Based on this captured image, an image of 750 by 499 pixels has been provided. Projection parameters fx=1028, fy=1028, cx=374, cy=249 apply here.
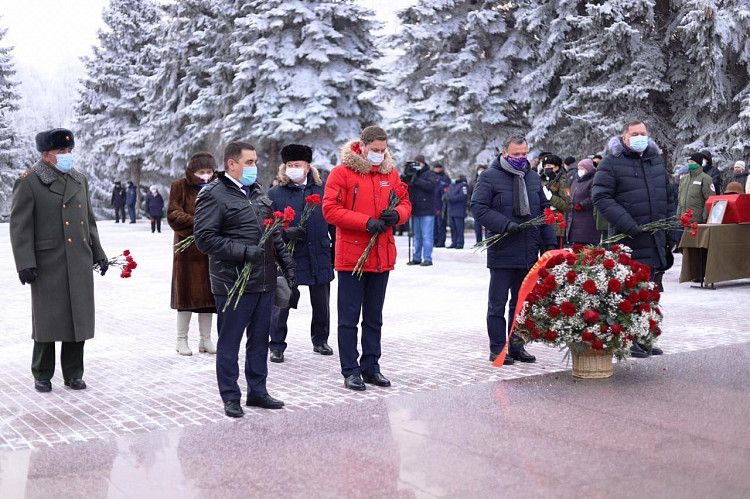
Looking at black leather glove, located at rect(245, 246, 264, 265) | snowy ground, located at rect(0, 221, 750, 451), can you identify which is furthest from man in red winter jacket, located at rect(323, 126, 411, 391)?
black leather glove, located at rect(245, 246, 264, 265)

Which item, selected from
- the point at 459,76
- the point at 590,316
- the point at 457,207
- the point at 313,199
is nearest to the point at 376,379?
the point at 313,199

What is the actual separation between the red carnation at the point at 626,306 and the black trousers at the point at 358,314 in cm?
175

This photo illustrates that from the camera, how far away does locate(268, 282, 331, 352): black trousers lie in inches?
361

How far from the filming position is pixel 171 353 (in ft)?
31.5

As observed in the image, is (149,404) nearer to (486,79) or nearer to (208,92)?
(486,79)

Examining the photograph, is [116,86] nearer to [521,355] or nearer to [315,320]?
[315,320]

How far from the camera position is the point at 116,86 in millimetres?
52688

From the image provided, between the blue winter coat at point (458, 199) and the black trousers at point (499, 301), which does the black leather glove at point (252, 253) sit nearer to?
the black trousers at point (499, 301)

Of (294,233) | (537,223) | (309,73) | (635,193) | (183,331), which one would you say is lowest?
(183,331)

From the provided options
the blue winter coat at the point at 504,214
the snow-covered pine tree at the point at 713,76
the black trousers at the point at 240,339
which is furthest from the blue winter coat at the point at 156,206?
the black trousers at the point at 240,339

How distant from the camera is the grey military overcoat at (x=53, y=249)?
302 inches

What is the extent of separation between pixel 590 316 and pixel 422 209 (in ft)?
40.4

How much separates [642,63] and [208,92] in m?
18.0

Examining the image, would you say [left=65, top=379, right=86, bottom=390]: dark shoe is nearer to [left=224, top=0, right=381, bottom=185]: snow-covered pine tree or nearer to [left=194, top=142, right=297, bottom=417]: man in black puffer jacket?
[left=194, top=142, right=297, bottom=417]: man in black puffer jacket
